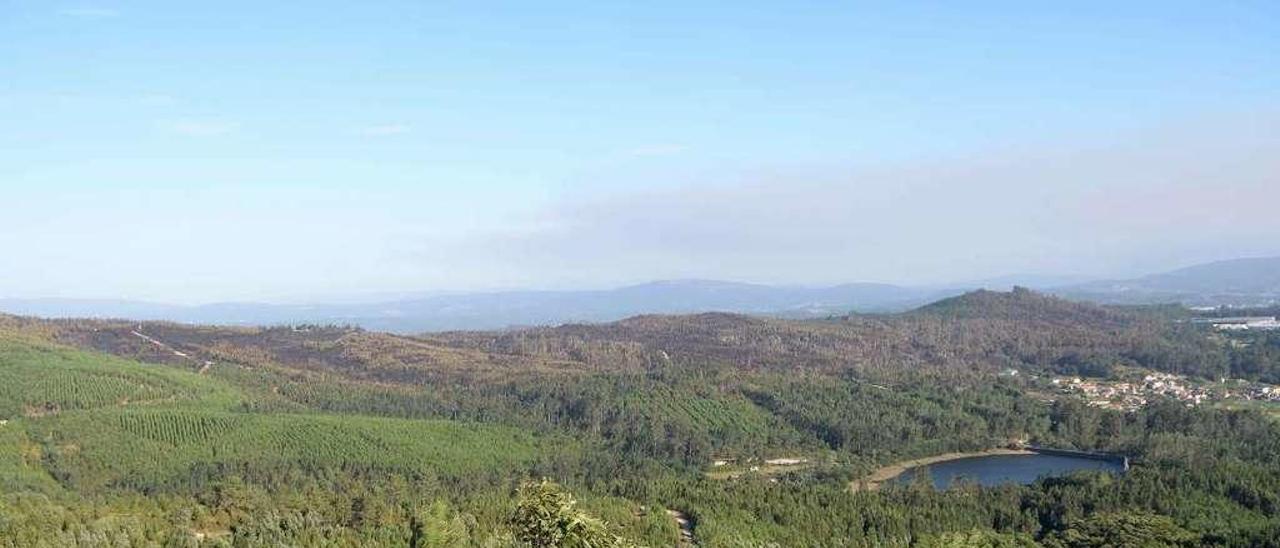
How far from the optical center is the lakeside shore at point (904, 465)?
63125 millimetres

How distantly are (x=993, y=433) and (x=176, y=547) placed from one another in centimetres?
6097

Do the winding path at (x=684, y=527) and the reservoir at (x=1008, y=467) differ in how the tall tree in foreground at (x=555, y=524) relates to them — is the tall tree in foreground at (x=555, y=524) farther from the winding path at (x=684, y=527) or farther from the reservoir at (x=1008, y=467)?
the reservoir at (x=1008, y=467)

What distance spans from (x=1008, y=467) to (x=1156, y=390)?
32730 mm

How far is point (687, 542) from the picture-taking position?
4256 centimetres

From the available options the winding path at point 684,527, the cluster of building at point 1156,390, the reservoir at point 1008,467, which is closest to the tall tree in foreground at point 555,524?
the winding path at point 684,527

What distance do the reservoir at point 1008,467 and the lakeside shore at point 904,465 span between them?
0.63m

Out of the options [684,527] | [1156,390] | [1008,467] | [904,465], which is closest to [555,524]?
[684,527]

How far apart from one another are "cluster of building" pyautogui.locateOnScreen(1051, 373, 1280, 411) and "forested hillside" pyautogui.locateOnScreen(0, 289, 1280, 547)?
16.2 feet

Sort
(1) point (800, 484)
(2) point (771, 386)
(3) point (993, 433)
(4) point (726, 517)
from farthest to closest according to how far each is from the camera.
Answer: (2) point (771, 386)
(3) point (993, 433)
(1) point (800, 484)
(4) point (726, 517)

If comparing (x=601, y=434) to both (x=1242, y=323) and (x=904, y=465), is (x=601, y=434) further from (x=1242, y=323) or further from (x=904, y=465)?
(x=1242, y=323)

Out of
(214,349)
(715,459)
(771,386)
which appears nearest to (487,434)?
(715,459)

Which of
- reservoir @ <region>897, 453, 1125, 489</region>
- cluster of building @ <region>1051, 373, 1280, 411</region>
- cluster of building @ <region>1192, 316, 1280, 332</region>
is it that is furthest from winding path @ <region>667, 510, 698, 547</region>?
cluster of building @ <region>1192, 316, 1280, 332</region>

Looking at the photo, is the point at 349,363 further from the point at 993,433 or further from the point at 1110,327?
the point at 1110,327

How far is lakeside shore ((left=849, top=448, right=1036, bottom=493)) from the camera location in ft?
207
